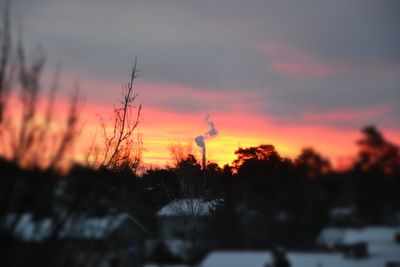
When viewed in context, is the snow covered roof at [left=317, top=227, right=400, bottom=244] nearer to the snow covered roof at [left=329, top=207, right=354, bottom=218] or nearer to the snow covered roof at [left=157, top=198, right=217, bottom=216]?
the snow covered roof at [left=329, top=207, right=354, bottom=218]

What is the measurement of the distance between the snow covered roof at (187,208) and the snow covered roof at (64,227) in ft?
45.9

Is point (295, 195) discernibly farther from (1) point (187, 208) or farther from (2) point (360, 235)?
(1) point (187, 208)

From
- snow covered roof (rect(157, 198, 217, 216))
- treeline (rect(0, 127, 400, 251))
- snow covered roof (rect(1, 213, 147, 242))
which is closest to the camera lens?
treeline (rect(0, 127, 400, 251))

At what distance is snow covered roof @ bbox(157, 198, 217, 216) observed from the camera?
69.5 ft

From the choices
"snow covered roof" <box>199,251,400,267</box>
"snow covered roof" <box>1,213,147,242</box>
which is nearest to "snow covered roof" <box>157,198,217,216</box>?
"snow covered roof" <box>1,213,147,242</box>

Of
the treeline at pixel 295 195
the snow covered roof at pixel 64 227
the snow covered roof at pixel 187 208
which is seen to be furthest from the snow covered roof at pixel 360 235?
the snow covered roof at pixel 187 208

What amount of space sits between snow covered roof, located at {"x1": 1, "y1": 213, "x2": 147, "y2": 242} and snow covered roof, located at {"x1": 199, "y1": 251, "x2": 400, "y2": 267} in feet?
4.56

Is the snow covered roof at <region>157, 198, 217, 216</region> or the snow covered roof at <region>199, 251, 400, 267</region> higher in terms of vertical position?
the snow covered roof at <region>157, 198, 217, 216</region>

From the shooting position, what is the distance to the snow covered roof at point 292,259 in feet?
17.8

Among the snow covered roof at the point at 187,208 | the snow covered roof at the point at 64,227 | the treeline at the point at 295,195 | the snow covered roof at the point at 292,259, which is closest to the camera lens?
the snow covered roof at the point at 292,259

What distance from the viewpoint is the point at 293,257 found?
5.66 meters

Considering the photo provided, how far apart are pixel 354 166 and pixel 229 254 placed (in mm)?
1800

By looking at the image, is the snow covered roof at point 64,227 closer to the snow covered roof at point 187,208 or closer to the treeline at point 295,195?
the treeline at point 295,195

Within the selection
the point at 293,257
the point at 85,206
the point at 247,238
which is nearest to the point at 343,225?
the point at 293,257
